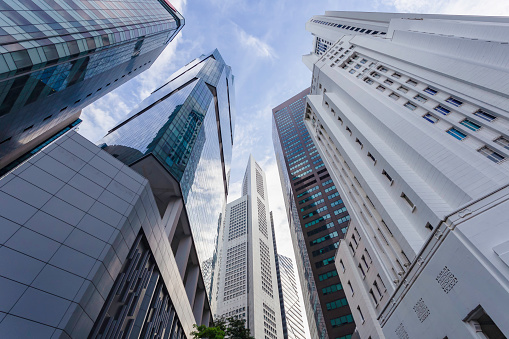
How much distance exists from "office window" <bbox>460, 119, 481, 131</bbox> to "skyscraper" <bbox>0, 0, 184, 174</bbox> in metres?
40.3

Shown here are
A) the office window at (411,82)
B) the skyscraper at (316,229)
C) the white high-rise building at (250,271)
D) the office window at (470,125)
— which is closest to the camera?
the office window at (470,125)

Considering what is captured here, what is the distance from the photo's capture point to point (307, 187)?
88.9m

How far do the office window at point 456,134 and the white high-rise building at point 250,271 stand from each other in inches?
3359

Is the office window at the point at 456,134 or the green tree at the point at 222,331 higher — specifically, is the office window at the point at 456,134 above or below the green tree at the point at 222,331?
above

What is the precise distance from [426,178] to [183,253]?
101 feet

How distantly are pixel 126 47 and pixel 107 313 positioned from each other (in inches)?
1803

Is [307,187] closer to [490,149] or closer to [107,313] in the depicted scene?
[490,149]

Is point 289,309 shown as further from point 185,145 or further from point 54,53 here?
point 54,53

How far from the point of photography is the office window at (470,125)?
2280 cm

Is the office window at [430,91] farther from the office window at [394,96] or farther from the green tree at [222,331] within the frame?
the green tree at [222,331]

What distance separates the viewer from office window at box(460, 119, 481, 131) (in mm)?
22797

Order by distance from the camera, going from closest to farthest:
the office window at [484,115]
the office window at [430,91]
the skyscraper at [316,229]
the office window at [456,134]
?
the office window at [484,115] → the office window at [456,134] → the office window at [430,91] → the skyscraper at [316,229]

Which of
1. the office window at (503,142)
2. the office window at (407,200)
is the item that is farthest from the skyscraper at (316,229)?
the office window at (503,142)

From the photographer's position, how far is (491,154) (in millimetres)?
20047
